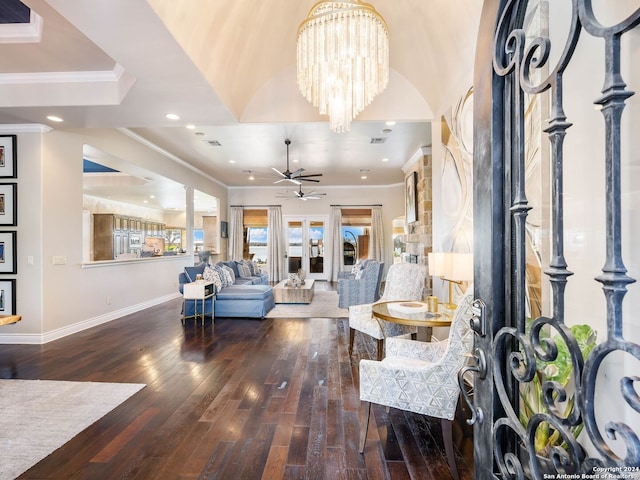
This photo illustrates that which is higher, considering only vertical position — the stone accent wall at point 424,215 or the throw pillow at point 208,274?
the stone accent wall at point 424,215

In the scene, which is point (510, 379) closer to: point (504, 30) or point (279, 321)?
point (504, 30)

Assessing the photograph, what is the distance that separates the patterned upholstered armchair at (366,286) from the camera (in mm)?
5441

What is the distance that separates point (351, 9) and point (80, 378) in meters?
4.09

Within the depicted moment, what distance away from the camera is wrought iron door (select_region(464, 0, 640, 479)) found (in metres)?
0.57

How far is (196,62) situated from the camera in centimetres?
278

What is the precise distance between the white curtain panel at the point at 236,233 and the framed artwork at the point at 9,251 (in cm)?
642

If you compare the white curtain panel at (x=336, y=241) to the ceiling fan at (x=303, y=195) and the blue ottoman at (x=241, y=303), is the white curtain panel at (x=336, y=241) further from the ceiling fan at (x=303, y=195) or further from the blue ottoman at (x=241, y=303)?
the blue ottoman at (x=241, y=303)

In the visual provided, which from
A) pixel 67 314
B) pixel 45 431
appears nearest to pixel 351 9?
pixel 45 431

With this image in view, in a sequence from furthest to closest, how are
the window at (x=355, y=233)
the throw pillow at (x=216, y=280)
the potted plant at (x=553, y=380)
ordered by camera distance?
the window at (x=355, y=233) < the throw pillow at (x=216, y=280) < the potted plant at (x=553, y=380)

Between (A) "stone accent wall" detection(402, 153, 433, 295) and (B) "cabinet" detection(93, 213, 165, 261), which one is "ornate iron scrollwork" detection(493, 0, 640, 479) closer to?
(A) "stone accent wall" detection(402, 153, 433, 295)

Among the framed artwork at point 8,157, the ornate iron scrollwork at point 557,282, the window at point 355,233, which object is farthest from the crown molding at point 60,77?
the window at point 355,233

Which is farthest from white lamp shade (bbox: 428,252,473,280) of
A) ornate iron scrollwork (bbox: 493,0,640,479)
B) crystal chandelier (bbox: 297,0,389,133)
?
ornate iron scrollwork (bbox: 493,0,640,479)

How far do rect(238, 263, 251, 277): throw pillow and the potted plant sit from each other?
6805 mm

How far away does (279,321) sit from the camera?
5.34 metres
